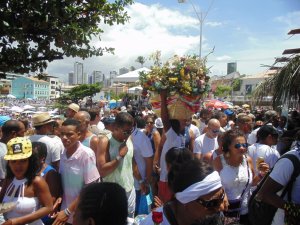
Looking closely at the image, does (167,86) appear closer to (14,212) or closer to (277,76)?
(14,212)

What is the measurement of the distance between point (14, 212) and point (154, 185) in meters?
2.76

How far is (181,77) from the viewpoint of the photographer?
4.62 metres

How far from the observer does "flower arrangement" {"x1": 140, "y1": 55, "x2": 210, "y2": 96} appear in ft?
15.1

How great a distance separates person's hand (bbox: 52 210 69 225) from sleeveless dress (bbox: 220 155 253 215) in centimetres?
180

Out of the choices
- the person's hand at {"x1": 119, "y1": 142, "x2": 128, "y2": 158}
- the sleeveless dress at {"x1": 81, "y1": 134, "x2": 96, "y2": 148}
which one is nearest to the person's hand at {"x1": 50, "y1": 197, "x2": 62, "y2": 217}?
the person's hand at {"x1": 119, "y1": 142, "x2": 128, "y2": 158}

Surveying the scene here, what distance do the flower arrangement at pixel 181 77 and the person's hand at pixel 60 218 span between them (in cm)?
204

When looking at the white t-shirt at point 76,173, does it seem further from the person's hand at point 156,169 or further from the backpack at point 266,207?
the backpack at point 266,207

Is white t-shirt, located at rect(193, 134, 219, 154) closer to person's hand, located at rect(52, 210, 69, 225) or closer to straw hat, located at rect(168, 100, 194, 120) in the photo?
straw hat, located at rect(168, 100, 194, 120)

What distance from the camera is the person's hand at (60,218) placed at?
3.52 m

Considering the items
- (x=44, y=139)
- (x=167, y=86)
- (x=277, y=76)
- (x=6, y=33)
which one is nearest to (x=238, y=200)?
(x=167, y=86)

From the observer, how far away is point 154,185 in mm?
5602

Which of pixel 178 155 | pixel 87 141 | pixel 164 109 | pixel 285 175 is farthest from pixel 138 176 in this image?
pixel 285 175

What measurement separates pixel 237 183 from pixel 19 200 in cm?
237

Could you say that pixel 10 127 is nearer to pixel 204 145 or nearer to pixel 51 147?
pixel 51 147
